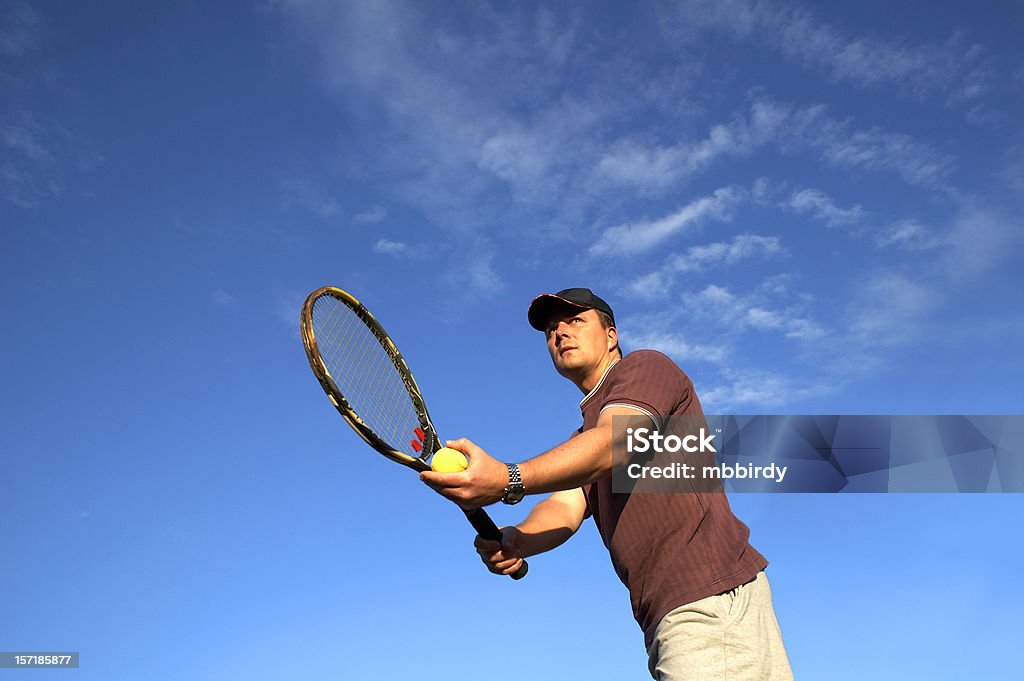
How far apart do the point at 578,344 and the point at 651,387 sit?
112 centimetres

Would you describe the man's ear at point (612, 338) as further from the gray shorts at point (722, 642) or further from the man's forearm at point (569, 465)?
the gray shorts at point (722, 642)

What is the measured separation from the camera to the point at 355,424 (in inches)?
216

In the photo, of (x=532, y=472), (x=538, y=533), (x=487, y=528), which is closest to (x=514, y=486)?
(x=532, y=472)

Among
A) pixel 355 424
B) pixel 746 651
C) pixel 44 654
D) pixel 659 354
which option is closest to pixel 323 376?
pixel 355 424

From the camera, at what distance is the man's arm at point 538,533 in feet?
19.3

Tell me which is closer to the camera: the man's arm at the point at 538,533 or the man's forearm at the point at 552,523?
the man's arm at the point at 538,533

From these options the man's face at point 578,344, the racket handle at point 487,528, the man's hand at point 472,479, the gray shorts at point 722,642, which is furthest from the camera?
the man's face at point 578,344

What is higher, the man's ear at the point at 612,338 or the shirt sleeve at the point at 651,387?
the man's ear at the point at 612,338

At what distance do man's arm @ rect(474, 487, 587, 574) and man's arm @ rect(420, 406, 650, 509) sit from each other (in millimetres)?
1410

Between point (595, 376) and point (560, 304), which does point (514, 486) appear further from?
point (560, 304)

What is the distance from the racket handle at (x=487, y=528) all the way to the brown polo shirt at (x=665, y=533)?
835mm

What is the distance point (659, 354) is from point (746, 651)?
177cm

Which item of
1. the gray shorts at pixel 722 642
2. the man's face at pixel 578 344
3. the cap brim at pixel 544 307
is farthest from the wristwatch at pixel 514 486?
the cap brim at pixel 544 307

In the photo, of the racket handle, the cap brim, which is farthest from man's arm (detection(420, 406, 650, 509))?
the cap brim
